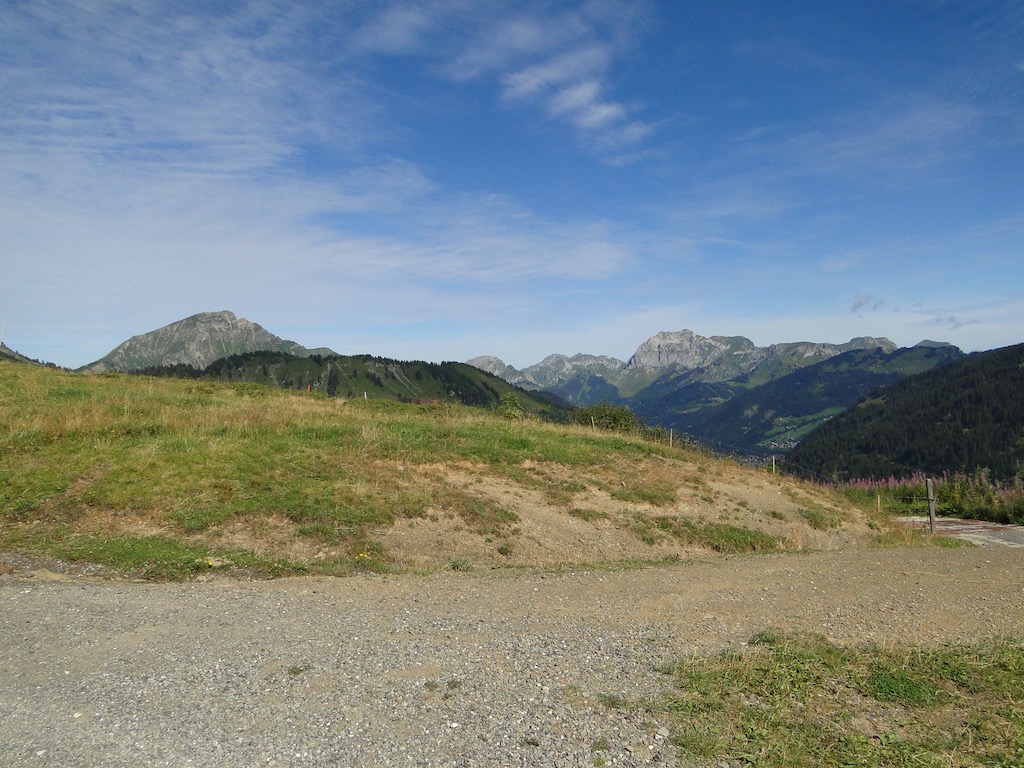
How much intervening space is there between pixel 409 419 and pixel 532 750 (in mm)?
23211

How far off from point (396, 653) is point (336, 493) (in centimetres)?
929

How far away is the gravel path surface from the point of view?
19.2ft

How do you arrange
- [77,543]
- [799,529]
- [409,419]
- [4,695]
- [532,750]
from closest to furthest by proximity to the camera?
[532,750] → [4,695] → [77,543] → [799,529] → [409,419]

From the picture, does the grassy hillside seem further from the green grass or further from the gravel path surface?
the green grass

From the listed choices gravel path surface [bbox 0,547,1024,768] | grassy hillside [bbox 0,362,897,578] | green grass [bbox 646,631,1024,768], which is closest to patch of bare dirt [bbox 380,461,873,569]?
grassy hillside [bbox 0,362,897,578]

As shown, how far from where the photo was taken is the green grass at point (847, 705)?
233 inches

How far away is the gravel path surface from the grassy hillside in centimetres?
206

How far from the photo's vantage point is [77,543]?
12750mm

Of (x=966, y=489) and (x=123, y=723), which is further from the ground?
(x=123, y=723)

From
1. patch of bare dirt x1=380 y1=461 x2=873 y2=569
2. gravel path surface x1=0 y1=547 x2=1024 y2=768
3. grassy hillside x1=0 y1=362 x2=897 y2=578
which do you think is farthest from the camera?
patch of bare dirt x1=380 y1=461 x2=873 y2=569

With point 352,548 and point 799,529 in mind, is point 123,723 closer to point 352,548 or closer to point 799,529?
point 352,548

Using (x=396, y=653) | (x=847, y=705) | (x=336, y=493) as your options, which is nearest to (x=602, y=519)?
(x=336, y=493)

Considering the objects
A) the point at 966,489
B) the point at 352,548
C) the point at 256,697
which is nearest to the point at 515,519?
the point at 352,548

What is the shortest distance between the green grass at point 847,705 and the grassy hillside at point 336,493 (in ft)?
26.2
